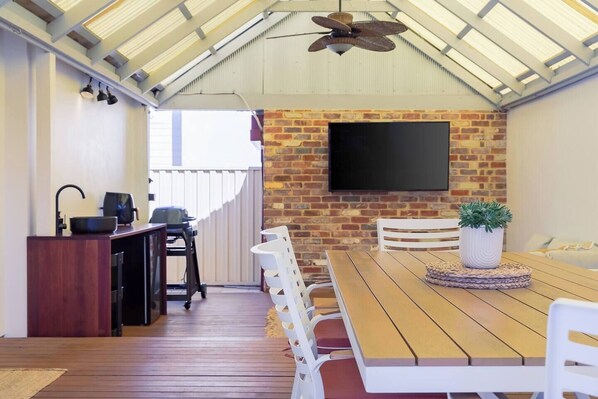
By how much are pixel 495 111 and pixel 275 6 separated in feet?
9.68

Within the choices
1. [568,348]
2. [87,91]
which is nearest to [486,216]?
[568,348]

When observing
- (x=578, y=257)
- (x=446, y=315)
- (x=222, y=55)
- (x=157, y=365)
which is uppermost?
(x=222, y=55)

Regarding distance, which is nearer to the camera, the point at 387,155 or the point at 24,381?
the point at 24,381

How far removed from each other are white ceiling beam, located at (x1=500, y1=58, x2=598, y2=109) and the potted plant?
2.99m

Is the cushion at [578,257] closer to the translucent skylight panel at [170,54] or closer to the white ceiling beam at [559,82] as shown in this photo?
the white ceiling beam at [559,82]

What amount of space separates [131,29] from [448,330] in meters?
4.15

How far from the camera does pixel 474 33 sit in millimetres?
5797

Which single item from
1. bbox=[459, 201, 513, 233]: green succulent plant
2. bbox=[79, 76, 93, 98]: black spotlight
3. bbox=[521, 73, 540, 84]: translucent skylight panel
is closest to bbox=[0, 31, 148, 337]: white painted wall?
bbox=[79, 76, 93, 98]: black spotlight

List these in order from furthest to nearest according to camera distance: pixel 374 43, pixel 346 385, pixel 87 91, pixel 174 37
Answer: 1. pixel 174 37
2. pixel 87 91
3. pixel 374 43
4. pixel 346 385

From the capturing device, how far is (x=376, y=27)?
12.8 ft

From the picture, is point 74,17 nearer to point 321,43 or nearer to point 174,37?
point 174,37

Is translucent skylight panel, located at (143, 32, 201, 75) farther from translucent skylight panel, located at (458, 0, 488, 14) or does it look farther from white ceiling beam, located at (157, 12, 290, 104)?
translucent skylight panel, located at (458, 0, 488, 14)

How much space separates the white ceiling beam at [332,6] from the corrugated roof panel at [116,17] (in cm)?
165

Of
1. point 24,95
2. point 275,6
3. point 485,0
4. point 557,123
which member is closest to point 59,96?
point 24,95
